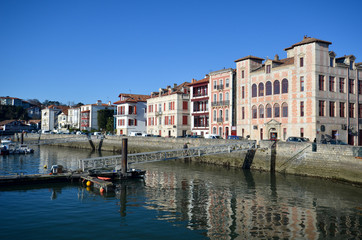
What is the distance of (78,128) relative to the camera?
114125 mm

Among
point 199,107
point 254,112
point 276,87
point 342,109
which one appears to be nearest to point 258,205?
point 276,87

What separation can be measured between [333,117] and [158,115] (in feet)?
129

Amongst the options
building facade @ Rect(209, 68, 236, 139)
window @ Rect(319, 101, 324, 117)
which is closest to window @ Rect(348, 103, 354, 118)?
window @ Rect(319, 101, 324, 117)

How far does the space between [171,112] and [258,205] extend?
47.5m

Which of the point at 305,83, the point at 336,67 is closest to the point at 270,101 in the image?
the point at 305,83

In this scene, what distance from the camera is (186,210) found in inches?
798

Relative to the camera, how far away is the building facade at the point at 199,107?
204ft

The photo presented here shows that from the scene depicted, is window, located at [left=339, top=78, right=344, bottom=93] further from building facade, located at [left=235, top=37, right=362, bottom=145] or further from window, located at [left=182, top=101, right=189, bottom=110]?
window, located at [left=182, top=101, right=189, bottom=110]

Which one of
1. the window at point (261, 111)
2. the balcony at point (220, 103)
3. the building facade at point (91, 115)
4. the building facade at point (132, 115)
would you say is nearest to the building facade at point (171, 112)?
the building facade at point (132, 115)

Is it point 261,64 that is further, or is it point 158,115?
point 158,115

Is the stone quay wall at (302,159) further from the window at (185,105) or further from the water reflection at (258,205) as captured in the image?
the window at (185,105)

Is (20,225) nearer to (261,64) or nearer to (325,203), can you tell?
(325,203)

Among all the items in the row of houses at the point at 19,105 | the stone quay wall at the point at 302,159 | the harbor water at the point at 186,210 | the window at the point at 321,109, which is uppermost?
→ the row of houses at the point at 19,105

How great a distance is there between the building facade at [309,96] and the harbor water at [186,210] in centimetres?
1519
